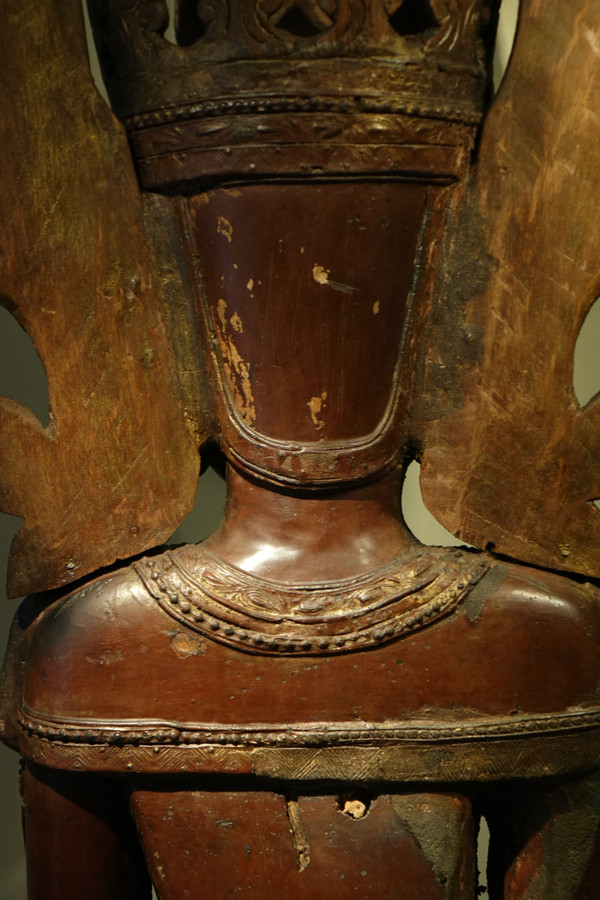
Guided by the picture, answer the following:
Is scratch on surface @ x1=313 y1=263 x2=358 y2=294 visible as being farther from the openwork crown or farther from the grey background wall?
the grey background wall

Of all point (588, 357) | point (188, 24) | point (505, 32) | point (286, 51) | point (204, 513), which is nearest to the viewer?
point (286, 51)

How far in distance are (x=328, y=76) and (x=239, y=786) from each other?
960mm

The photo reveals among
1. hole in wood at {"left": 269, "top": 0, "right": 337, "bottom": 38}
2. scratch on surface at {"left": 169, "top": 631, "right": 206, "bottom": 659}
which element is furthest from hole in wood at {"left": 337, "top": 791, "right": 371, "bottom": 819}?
hole in wood at {"left": 269, "top": 0, "right": 337, "bottom": 38}

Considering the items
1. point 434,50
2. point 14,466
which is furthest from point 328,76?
point 14,466

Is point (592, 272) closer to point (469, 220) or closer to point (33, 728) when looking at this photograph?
point (469, 220)

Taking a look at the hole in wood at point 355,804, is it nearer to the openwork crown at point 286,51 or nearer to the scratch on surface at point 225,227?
the scratch on surface at point 225,227

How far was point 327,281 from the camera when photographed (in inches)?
64.2

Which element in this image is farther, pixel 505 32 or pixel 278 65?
pixel 505 32

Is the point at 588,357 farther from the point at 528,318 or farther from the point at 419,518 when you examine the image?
the point at 528,318

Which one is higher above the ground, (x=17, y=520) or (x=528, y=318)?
(x=528, y=318)

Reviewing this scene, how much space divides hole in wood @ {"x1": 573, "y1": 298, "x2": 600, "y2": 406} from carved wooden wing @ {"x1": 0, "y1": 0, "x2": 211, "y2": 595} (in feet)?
2.58

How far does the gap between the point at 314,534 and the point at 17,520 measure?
2.50ft

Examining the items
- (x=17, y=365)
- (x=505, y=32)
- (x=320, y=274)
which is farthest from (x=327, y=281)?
(x=17, y=365)

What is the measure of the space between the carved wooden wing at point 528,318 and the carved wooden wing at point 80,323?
1.24 ft
